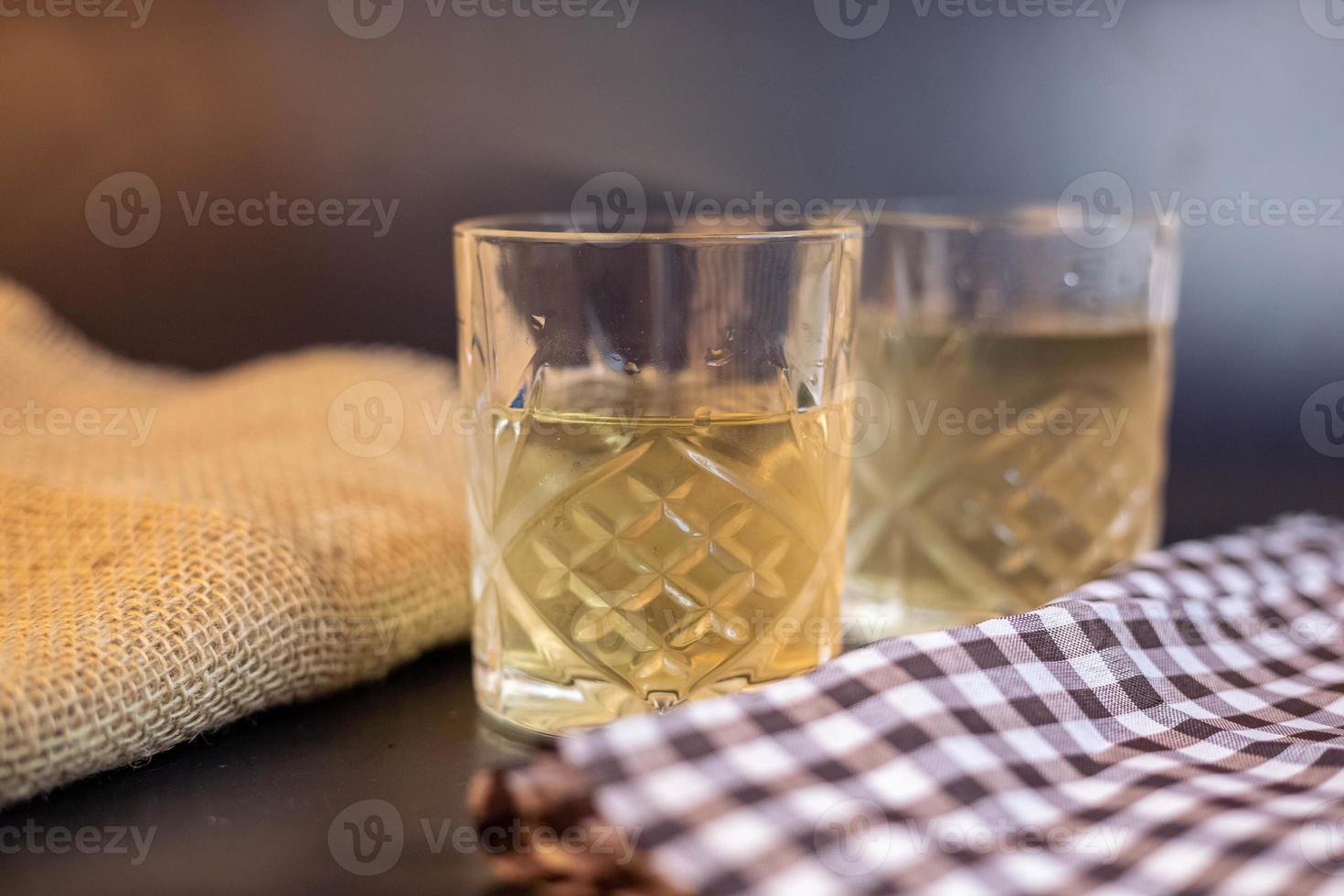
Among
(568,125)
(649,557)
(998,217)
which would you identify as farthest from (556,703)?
(568,125)

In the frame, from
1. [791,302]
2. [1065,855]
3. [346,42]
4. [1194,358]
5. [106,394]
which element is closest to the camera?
[1065,855]

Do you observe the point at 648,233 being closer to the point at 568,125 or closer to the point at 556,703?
the point at 556,703

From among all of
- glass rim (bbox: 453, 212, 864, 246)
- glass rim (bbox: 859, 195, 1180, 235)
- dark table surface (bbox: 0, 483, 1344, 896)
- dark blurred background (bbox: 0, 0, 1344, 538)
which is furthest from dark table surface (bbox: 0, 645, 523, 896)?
dark blurred background (bbox: 0, 0, 1344, 538)

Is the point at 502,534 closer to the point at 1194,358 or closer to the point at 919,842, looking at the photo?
the point at 919,842

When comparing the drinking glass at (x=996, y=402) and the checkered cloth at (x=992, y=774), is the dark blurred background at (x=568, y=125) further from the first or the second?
the checkered cloth at (x=992, y=774)

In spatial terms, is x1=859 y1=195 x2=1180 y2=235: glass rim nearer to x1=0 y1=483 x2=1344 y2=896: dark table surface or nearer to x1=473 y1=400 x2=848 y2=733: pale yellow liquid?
x1=473 y1=400 x2=848 y2=733: pale yellow liquid

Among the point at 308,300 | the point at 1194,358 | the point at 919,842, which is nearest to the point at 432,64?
the point at 308,300
